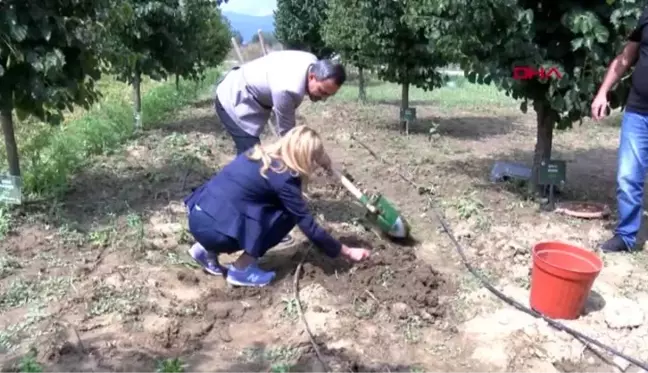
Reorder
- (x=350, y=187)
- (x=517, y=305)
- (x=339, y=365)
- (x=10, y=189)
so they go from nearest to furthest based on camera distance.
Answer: (x=339, y=365) → (x=517, y=305) → (x=350, y=187) → (x=10, y=189)

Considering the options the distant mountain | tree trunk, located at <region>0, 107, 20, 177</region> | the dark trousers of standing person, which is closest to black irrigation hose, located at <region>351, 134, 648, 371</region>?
the dark trousers of standing person

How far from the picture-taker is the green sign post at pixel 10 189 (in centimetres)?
478

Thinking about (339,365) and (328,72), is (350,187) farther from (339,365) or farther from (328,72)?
(339,365)

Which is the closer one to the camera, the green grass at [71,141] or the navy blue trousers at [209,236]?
the navy blue trousers at [209,236]

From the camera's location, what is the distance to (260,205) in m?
3.74

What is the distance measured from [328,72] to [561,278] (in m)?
1.78

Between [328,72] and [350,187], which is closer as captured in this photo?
[328,72]

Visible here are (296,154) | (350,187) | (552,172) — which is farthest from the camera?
(552,172)

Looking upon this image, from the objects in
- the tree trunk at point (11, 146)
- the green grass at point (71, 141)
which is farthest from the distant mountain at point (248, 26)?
the tree trunk at point (11, 146)

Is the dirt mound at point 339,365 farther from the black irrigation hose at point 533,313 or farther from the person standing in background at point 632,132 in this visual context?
the person standing in background at point 632,132

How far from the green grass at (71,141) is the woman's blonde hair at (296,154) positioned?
2614 mm

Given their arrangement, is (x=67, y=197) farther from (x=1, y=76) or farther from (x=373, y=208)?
(x=373, y=208)

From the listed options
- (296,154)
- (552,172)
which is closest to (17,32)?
(296,154)

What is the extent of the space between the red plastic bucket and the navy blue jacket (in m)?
1.18
